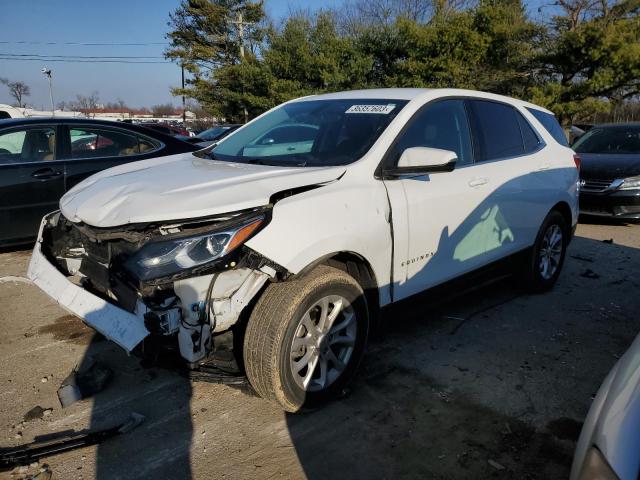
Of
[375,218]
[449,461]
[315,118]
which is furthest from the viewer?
[315,118]

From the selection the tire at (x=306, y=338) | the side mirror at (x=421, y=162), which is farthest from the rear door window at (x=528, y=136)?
the tire at (x=306, y=338)

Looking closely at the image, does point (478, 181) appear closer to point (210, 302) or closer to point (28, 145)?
point (210, 302)

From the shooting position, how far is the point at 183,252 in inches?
88.9

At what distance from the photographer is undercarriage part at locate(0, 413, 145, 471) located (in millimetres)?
2363

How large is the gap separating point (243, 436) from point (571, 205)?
380 cm

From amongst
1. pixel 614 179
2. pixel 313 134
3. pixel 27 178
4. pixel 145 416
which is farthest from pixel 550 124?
pixel 27 178

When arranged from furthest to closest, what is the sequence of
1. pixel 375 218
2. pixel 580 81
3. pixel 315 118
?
1. pixel 580 81
2. pixel 315 118
3. pixel 375 218

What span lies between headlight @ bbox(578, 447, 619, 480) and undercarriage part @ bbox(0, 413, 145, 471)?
2156 millimetres

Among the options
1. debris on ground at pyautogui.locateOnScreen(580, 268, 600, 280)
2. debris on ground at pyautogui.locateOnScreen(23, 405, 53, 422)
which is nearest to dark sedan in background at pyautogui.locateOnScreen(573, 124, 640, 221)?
debris on ground at pyautogui.locateOnScreen(580, 268, 600, 280)

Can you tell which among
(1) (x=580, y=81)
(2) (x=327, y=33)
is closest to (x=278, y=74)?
(2) (x=327, y=33)

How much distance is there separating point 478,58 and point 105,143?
18400 millimetres

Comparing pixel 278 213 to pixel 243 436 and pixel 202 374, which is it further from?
pixel 243 436

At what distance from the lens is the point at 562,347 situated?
3627mm

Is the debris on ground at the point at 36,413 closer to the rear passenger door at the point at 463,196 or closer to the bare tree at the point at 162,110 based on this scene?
the rear passenger door at the point at 463,196
